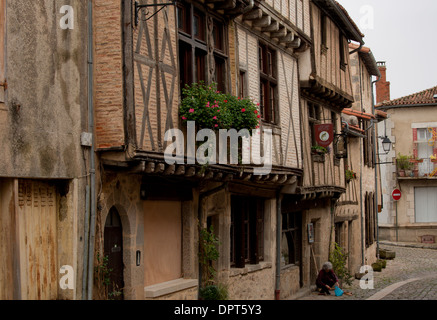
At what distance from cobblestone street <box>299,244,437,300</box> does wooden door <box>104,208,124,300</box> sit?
24.7 ft

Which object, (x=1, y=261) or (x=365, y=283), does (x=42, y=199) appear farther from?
(x=365, y=283)

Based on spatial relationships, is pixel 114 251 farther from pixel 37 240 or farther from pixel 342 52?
pixel 342 52

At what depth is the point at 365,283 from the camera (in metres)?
19.2

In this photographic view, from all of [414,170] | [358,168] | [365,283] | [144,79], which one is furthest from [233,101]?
[414,170]

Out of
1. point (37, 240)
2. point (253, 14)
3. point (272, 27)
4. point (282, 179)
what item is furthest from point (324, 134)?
point (37, 240)

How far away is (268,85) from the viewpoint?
13867 mm

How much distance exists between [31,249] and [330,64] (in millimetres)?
12295

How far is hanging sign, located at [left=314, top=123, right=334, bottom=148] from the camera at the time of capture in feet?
52.9

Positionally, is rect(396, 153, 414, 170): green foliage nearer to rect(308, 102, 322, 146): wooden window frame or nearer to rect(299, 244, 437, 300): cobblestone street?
rect(299, 244, 437, 300): cobblestone street

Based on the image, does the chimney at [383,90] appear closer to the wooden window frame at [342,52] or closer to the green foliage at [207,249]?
the wooden window frame at [342,52]

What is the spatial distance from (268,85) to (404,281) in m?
8.84

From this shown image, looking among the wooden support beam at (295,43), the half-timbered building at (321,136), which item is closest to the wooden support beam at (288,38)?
the wooden support beam at (295,43)

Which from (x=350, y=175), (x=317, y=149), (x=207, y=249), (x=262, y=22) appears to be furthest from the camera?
(x=350, y=175)

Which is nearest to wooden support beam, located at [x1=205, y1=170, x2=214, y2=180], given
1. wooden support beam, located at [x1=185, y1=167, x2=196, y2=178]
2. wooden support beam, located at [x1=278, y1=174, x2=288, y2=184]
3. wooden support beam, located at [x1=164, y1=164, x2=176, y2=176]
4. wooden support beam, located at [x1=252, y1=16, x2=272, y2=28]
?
wooden support beam, located at [x1=185, y1=167, x2=196, y2=178]
